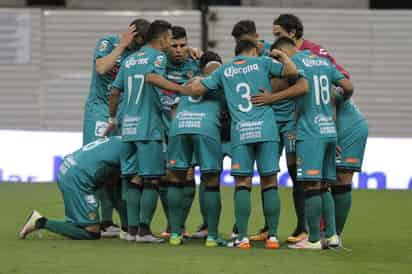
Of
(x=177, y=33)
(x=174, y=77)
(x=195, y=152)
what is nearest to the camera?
(x=195, y=152)

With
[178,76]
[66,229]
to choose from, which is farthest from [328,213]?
[66,229]

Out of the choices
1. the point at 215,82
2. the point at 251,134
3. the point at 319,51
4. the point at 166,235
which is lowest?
the point at 166,235

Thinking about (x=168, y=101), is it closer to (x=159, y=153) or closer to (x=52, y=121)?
(x=159, y=153)

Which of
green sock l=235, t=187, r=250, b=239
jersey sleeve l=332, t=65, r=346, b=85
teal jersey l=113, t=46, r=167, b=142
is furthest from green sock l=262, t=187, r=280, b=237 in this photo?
teal jersey l=113, t=46, r=167, b=142

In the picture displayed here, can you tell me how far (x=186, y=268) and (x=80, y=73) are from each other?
45.9 feet

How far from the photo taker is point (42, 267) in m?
9.62

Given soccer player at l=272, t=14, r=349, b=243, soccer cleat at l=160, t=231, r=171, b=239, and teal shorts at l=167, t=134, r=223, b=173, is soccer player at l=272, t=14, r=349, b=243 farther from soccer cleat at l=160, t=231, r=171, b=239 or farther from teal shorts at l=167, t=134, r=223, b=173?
soccer cleat at l=160, t=231, r=171, b=239

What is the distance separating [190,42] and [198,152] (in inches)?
444

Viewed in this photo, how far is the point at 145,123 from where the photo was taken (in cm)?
1182

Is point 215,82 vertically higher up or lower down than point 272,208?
higher up

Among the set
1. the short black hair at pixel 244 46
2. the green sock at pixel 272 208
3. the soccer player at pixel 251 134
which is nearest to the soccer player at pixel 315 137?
the soccer player at pixel 251 134

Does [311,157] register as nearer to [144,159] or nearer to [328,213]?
[328,213]

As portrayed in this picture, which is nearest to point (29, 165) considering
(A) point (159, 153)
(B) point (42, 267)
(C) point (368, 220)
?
(C) point (368, 220)

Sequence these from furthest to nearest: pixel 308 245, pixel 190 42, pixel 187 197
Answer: pixel 190 42 → pixel 187 197 → pixel 308 245
